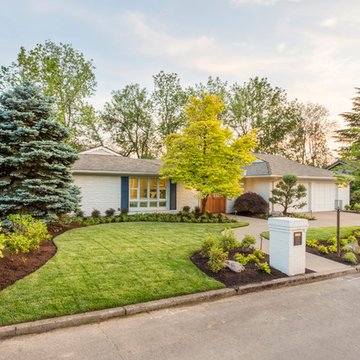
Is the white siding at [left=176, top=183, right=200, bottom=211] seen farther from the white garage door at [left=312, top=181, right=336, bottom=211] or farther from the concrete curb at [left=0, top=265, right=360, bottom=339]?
the concrete curb at [left=0, top=265, right=360, bottom=339]

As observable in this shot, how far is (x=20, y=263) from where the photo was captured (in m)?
5.18

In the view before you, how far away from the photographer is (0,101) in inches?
358

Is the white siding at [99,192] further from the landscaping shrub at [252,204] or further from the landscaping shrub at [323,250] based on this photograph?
the landscaping shrub at [323,250]

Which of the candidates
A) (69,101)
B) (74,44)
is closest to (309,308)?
(69,101)

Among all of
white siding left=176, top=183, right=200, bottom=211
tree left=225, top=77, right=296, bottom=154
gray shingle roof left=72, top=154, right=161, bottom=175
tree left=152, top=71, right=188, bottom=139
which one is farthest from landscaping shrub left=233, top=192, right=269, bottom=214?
tree left=225, top=77, right=296, bottom=154

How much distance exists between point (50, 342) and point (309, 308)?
3.82 metres

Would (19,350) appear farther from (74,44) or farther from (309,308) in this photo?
(74,44)

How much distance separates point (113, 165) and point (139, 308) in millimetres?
11002

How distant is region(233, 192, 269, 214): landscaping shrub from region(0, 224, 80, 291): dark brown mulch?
11281 mm

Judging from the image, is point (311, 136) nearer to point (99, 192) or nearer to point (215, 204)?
point (215, 204)

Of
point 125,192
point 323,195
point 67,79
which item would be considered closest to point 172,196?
point 125,192

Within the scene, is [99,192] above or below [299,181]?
below

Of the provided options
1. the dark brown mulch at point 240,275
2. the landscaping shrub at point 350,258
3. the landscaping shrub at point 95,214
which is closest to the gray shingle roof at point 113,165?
the landscaping shrub at point 95,214

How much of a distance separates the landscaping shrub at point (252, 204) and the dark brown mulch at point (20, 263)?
11281 mm
